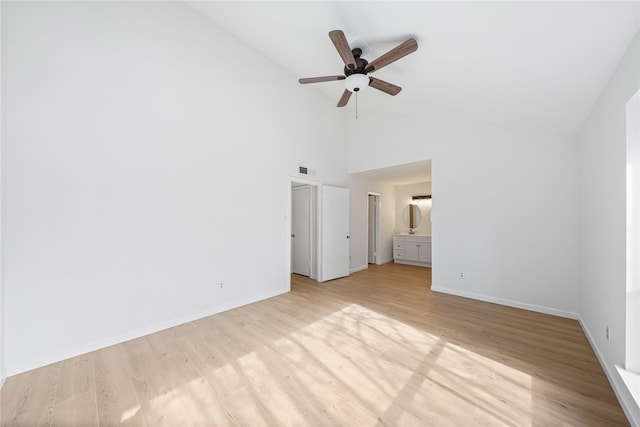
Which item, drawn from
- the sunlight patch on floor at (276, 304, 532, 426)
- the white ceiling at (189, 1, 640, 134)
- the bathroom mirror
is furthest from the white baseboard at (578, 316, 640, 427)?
the bathroom mirror

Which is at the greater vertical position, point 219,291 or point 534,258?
point 534,258

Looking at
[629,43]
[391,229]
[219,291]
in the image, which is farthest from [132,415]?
[391,229]

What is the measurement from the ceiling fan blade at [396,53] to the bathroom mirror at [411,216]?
17.5 ft

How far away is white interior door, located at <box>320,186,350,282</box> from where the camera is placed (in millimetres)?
4762

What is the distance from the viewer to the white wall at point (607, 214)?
1.66m

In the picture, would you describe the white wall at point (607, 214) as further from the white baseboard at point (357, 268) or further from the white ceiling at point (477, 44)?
the white baseboard at point (357, 268)

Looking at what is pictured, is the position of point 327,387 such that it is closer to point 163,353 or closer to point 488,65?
point 163,353

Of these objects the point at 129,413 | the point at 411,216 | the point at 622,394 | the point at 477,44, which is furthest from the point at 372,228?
the point at 129,413

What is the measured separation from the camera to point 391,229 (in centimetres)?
719

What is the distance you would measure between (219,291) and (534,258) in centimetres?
440

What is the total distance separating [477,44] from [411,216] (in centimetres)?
553

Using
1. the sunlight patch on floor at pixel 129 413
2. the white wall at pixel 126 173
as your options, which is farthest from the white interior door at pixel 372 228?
the sunlight patch on floor at pixel 129 413

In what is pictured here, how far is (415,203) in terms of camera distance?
7043 mm

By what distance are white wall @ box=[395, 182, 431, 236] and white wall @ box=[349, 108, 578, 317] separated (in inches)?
108
